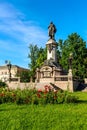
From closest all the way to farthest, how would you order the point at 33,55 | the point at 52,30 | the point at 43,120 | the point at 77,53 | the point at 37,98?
the point at 43,120
the point at 37,98
the point at 52,30
the point at 77,53
the point at 33,55

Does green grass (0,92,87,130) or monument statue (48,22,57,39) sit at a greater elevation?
monument statue (48,22,57,39)

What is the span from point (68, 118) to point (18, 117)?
5.84ft

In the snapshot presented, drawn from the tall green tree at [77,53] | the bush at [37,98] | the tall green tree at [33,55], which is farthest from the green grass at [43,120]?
the tall green tree at [33,55]

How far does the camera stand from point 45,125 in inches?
344

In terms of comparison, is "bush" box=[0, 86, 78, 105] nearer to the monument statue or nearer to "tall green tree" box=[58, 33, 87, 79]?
the monument statue

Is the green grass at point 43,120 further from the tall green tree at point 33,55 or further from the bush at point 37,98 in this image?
the tall green tree at point 33,55

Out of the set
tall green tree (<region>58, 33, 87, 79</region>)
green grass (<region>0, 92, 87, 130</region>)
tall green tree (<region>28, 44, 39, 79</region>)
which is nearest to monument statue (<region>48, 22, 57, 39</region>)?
tall green tree (<region>58, 33, 87, 79</region>)

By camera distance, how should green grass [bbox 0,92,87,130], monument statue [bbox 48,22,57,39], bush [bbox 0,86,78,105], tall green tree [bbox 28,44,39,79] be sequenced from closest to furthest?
1. green grass [bbox 0,92,87,130]
2. bush [bbox 0,86,78,105]
3. monument statue [bbox 48,22,57,39]
4. tall green tree [bbox 28,44,39,79]

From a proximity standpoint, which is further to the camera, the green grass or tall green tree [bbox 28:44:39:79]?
tall green tree [bbox 28:44:39:79]

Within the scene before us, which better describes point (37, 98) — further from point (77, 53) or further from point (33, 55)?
point (33, 55)

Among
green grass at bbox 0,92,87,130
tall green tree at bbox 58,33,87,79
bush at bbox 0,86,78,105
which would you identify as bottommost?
green grass at bbox 0,92,87,130

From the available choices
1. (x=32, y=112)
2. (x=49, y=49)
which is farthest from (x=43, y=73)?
(x=32, y=112)

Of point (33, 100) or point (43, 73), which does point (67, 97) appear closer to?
point (33, 100)

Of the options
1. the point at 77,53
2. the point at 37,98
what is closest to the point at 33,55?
the point at 77,53
